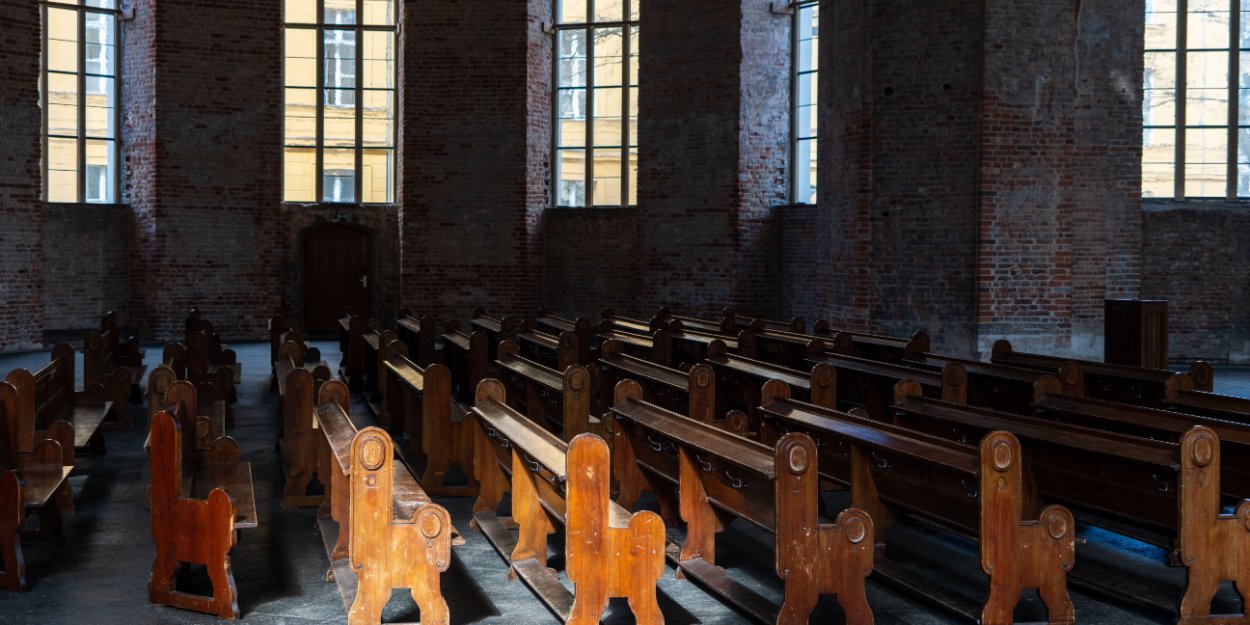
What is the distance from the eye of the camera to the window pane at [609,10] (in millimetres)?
21252

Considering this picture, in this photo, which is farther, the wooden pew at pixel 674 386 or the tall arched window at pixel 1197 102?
the tall arched window at pixel 1197 102

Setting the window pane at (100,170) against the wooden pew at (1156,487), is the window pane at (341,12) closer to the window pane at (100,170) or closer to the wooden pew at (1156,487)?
the window pane at (100,170)

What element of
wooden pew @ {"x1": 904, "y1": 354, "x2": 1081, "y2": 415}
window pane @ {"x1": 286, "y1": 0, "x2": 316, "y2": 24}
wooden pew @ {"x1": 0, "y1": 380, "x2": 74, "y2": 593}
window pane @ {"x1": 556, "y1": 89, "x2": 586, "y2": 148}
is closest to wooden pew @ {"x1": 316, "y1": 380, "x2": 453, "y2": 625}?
wooden pew @ {"x1": 0, "y1": 380, "x2": 74, "y2": 593}

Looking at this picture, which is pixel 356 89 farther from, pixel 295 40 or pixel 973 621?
pixel 973 621

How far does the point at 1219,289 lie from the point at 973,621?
1400cm

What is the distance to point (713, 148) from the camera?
64.0 ft

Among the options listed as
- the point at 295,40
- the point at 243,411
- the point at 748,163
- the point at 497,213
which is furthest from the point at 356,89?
the point at 243,411

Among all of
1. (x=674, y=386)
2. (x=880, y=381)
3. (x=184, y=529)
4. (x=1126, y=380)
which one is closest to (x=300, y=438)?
(x=184, y=529)

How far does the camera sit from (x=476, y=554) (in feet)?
22.2

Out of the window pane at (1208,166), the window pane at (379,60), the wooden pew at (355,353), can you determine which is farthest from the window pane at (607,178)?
the window pane at (1208,166)

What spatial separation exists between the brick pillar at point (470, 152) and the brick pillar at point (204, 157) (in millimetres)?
2379

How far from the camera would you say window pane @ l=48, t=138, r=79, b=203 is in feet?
66.7

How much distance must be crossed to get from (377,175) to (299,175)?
1311mm

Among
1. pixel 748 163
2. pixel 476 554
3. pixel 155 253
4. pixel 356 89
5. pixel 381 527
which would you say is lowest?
pixel 476 554
